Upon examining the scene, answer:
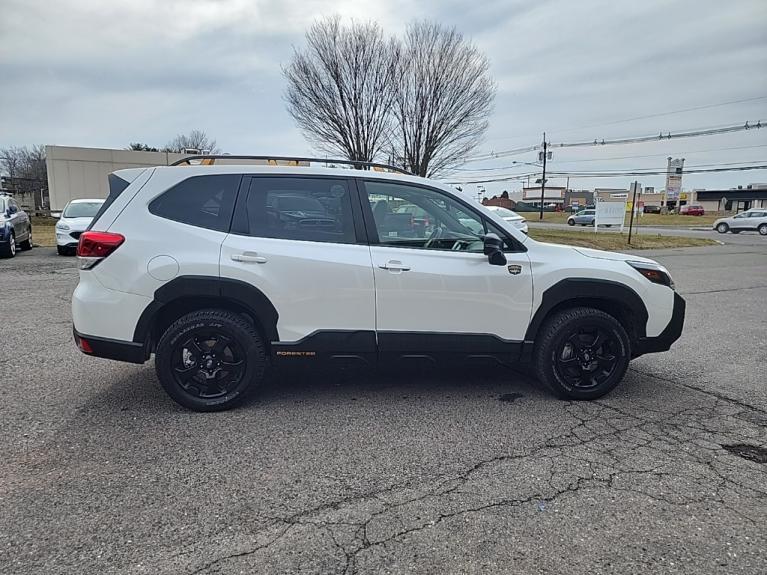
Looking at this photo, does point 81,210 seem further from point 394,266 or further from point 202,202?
point 394,266

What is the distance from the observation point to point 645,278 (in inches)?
164

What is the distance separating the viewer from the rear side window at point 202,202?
3.74 meters

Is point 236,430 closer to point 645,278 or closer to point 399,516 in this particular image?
point 399,516

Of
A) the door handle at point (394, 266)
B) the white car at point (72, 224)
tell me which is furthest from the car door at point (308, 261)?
the white car at point (72, 224)

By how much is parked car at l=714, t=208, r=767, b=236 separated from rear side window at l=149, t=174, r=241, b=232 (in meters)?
41.7

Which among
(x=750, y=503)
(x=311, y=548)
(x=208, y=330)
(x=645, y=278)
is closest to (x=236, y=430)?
(x=208, y=330)

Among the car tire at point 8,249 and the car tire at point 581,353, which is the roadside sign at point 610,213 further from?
the car tire at point 8,249

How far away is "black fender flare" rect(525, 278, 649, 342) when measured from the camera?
13.0ft

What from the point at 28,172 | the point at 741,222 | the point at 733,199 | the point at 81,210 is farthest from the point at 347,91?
the point at 733,199

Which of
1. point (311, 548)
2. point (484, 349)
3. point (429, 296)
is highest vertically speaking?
point (429, 296)

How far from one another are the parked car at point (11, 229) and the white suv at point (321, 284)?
11832 millimetres

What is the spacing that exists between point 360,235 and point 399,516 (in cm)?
202

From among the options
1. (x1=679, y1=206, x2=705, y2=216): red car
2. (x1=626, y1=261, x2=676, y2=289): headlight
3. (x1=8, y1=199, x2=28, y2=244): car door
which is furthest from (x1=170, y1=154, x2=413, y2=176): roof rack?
(x1=679, y1=206, x2=705, y2=216): red car

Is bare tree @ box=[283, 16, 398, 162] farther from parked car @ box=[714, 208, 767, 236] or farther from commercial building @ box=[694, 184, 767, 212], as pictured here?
commercial building @ box=[694, 184, 767, 212]
